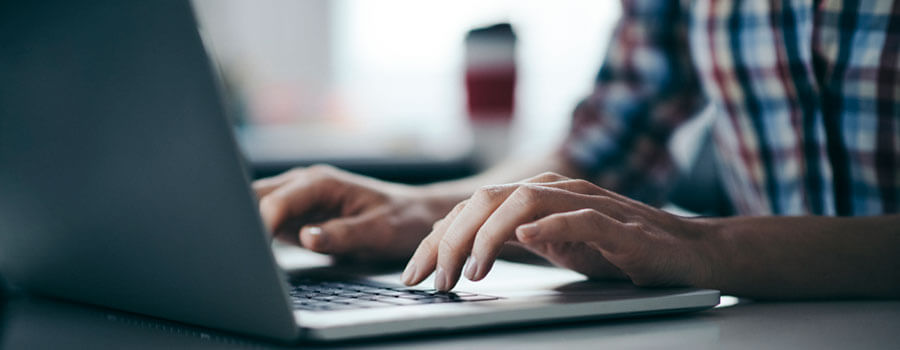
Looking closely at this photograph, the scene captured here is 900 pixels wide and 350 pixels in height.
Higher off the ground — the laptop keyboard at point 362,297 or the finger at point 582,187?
the finger at point 582,187

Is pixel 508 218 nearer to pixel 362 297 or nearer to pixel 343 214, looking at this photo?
pixel 362 297

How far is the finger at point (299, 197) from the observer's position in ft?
2.18

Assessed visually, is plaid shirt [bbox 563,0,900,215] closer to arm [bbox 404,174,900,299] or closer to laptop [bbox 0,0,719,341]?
arm [bbox 404,174,900,299]

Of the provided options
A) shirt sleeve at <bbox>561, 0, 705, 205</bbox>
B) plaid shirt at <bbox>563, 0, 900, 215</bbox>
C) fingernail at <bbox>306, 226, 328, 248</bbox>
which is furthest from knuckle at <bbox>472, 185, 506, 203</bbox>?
shirt sleeve at <bbox>561, 0, 705, 205</bbox>

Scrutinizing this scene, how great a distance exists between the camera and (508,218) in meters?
0.44

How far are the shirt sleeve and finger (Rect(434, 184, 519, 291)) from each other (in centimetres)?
61

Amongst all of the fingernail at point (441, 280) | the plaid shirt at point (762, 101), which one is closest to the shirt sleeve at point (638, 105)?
the plaid shirt at point (762, 101)

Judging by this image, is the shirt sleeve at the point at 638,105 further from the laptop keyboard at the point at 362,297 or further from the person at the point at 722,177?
the laptop keyboard at the point at 362,297

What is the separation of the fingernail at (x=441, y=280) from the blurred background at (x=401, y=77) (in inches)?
47.8

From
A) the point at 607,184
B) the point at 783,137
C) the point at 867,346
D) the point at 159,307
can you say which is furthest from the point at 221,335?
the point at 607,184

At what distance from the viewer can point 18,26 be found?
1.13 feet

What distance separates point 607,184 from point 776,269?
612 millimetres

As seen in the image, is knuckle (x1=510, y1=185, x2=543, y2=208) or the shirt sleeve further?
the shirt sleeve

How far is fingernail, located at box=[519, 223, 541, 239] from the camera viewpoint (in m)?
0.42
